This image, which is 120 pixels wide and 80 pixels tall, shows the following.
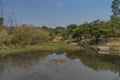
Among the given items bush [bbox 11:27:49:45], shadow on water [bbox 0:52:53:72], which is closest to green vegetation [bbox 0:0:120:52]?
bush [bbox 11:27:49:45]

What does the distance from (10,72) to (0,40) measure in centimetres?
1409

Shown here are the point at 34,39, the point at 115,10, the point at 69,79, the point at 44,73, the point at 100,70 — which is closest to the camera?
the point at 69,79

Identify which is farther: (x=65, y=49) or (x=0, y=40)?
(x=65, y=49)

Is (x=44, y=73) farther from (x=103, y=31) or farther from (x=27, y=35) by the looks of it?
(x=103, y=31)

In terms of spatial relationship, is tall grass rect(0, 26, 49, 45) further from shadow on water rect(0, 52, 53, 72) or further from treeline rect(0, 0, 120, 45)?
shadow on water rect(0, 52, 53, 72)

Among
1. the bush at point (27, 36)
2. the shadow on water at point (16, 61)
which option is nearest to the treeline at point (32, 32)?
the bush at point (27, 36)

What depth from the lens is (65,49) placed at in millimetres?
33062

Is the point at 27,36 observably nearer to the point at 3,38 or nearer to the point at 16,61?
the point at 3,38

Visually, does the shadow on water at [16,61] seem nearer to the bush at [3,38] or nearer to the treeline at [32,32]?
the bush at [3,38]

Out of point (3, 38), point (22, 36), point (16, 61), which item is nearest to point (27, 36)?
point (22, 36)

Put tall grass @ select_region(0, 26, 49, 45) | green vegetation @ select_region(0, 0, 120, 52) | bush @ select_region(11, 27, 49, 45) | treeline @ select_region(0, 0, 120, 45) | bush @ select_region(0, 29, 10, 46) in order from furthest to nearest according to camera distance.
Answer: bush @ select_region(11, 27, 49, 45), treeline @ select_region(0, 0, 120, 45), green vegetation @ select_region(0, 0, 120, 52), tall grass @ select_region(0, 26, 49, 45), bush @ select_region(0, 29, 10, 46)

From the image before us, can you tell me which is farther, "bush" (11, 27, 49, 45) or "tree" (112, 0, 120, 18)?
"tree" (112, 0, 120, 18)

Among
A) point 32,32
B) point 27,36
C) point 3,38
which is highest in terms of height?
point 32,32

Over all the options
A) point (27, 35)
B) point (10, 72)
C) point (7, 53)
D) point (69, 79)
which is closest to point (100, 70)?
point (69, 79)
